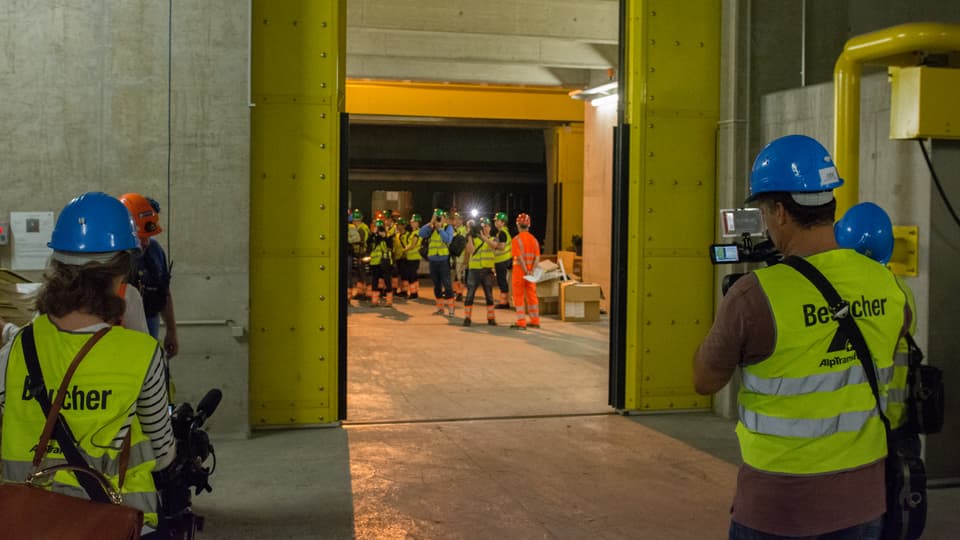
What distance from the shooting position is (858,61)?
6059mm

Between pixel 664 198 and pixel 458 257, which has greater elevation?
pixel 664 198

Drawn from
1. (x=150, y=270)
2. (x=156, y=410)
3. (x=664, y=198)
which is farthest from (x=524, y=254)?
(x=156, y=410)

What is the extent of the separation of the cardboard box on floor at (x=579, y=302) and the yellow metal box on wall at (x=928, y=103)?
1052cm

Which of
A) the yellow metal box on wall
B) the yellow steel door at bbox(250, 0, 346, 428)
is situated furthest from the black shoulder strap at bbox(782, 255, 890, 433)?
the yellow steel door at bbox(250, 0, 346, 428)

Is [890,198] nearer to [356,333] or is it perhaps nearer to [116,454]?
[116,454]

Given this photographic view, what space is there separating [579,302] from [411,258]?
4793 mm

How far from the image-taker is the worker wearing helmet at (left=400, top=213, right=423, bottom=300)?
1916 centimetres

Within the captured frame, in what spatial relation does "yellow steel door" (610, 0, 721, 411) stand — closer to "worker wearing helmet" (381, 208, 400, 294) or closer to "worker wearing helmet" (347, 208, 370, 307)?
"worker wearing helmet" (381, 208, 400, 294)

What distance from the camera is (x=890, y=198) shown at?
20.2 feet

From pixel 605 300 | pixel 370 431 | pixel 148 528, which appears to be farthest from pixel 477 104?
pixel 148 528

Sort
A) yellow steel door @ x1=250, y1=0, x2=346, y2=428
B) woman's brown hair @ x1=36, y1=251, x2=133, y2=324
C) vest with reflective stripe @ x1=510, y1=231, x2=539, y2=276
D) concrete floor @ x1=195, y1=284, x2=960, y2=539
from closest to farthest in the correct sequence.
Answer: woman's brown hair @ x1=36, y1=251, x2=133, y2=324, concrete floor @ x1=195, y1=284, x2=960, y2=539, yellow steel door @ x1=250, y1=0, x2=346, y2=428, vest with reflective stripe @ x1=510, y1=231, x2=539, y2=276

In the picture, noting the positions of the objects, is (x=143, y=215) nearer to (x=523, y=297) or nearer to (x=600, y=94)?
(x=523, y=297)

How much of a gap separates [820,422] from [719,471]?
409 centimetres

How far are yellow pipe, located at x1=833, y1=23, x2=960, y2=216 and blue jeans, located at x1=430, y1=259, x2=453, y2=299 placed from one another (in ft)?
36.5
